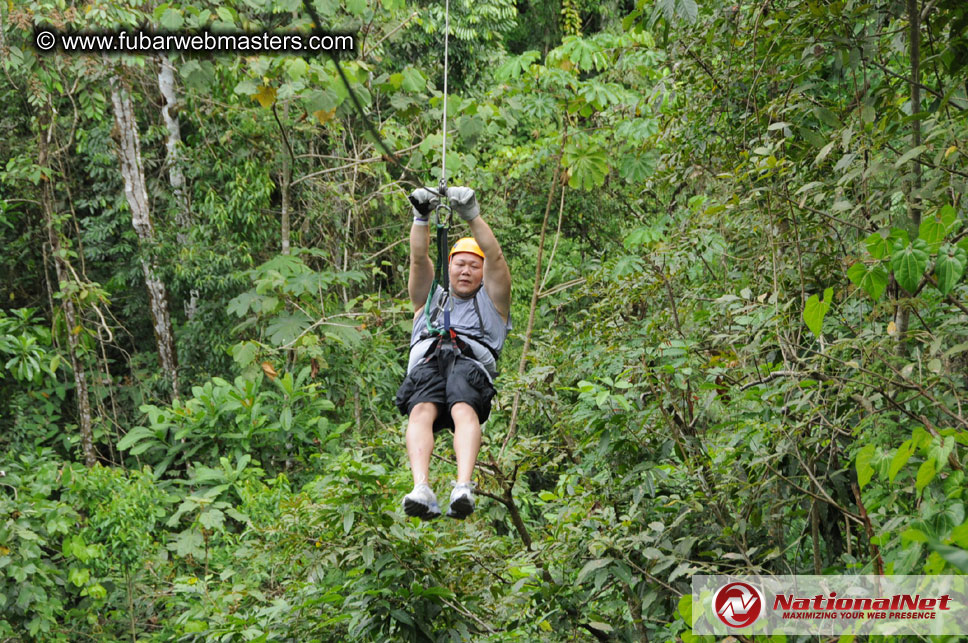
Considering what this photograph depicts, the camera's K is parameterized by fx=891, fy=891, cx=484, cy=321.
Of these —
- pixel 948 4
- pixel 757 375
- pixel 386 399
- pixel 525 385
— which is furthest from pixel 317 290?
pixel 948 4

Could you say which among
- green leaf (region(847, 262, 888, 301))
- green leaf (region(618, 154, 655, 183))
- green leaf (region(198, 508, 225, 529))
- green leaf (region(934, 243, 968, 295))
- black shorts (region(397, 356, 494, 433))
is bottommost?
green leaf (region(198, 508, 225, 529))

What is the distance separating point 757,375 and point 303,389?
13.6 ft

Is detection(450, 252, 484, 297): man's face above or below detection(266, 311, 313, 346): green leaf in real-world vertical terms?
above

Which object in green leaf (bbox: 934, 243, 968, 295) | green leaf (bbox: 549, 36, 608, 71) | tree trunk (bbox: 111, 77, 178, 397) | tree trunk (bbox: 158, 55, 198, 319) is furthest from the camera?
tree trunk (bbox: 158, 55, 198, 319)

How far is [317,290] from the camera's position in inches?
272

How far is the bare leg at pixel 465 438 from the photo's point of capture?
10.6ft

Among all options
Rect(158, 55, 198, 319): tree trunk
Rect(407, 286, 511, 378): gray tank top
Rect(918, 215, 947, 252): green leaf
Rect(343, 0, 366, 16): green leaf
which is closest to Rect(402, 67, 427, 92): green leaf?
Rect(343, 0, 366, 16): green leaf

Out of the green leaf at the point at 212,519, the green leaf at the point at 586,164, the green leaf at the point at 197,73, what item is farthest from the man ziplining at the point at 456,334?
the green leaf at the point at 212,519

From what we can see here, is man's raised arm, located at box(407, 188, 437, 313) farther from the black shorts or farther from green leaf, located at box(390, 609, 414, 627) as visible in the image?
green leaf, located at box(390, 609, 414, 627)

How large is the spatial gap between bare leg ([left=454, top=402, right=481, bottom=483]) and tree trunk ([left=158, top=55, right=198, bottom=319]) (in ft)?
17.3

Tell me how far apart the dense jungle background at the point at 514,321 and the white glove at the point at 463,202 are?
807mm

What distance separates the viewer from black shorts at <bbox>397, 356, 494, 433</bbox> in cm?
344

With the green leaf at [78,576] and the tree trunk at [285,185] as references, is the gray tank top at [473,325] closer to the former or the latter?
the green leaf at [78,576]

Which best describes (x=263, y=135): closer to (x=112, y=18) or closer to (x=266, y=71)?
(x=112, y=18)
